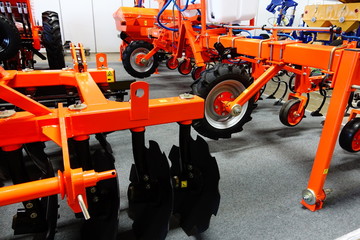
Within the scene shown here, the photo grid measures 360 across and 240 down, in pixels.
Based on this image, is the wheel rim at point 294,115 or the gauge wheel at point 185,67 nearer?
the wheel rim at point 294,115

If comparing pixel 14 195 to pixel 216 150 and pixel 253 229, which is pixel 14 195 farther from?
pixel 216 150

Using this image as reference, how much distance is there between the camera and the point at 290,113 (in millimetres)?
2467

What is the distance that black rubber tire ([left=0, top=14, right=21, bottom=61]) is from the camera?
2996mm

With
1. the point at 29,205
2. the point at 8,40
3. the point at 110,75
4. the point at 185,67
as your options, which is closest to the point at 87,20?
the point at 185,67

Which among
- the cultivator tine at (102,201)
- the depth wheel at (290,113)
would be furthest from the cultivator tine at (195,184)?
the depth wheel at (290,113)

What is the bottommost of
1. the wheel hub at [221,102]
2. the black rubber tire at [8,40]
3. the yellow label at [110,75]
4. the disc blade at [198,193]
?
the disc blade at [198,193]

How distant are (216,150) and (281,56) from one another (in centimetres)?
91

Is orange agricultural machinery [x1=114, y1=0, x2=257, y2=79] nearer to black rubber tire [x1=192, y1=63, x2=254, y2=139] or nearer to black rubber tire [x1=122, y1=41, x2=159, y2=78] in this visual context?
black rubber tire [x1=122, y1=41, x2=159, y2=78]

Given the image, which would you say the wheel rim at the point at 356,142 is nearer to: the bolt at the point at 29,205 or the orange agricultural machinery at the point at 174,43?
the orange agricultural machinery at the point at 174,43

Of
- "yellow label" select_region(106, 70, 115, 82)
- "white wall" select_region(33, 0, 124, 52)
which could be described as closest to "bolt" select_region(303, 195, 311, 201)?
"yellow label" select_region(106, 70, 115, 82)

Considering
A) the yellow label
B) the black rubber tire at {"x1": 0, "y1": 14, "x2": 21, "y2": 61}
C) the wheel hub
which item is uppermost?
the black rubber tire at {"x1": 0, "y1": 14, "x2": 21, "y2": 61}

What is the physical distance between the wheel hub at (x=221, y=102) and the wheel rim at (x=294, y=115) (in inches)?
28.1

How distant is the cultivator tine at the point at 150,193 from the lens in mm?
1138

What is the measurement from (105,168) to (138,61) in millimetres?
3417
